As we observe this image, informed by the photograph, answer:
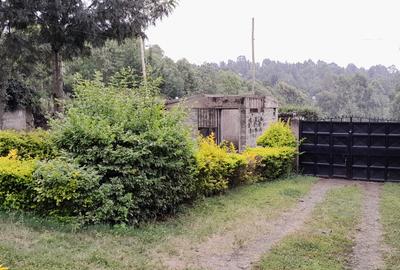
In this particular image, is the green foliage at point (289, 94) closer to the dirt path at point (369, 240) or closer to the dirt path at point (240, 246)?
the dirt path at point (369, 240)

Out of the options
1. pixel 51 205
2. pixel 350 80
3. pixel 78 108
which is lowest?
pixel 51 205

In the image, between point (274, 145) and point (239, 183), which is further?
point (274, 145)

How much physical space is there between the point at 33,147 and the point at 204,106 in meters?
8.12

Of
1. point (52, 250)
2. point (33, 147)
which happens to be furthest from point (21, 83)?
point (52, 250)

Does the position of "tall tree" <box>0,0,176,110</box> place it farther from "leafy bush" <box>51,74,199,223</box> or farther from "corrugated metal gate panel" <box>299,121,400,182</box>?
"leafy bush" <box>51,74,199,223</box>

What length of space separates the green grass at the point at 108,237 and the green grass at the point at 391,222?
2.03m

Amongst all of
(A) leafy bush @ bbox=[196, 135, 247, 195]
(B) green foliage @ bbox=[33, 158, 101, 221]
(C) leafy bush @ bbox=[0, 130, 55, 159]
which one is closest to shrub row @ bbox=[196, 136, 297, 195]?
(A) leafy bush @ bbox=[196, 135, 247, 195]

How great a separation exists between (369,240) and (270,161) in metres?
5.72

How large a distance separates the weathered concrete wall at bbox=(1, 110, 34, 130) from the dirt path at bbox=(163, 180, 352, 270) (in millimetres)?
18915

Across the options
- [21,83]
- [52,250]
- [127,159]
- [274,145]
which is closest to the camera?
[52,250]

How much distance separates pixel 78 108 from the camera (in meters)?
8.21

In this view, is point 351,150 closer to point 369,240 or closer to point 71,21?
point 369,240

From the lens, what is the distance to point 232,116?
1920 centimetres

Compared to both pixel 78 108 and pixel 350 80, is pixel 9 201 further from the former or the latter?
pixel 350 80
